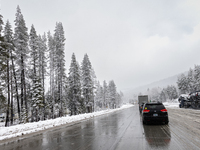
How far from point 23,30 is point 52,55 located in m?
9.99

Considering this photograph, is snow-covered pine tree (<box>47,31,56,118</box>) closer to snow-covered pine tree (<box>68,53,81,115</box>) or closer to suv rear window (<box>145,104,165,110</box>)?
snow-covered pine tree (<box>68,53,81,115</box>)

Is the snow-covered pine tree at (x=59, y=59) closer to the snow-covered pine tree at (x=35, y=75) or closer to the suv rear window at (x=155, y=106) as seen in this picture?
the snow-covered pine tree at (x=35, y=75)

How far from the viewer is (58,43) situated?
33.8 m

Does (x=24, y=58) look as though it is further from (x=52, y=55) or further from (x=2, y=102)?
(x=2, y=102)

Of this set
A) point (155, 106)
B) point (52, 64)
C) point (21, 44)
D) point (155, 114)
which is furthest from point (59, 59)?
point (155, 114)

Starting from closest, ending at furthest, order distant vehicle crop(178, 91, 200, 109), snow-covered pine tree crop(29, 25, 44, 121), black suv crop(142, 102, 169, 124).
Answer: black suv crop(142, 102, 169, 124), snow-covered pine tree crop(29, 25, 44, 121), distant vehicle crop(178, 91, 200, 109)

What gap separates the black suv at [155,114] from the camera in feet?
36.3

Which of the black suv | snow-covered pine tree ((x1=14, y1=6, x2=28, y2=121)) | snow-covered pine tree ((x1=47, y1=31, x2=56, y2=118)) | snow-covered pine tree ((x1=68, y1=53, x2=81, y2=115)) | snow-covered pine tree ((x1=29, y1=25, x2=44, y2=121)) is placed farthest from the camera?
snow-covered pine tree ((x1=68, y1=53, x2=81, y2=115))

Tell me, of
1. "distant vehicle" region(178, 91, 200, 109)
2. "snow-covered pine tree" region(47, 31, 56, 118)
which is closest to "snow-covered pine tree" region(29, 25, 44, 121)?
"snow-covered pine tree" region(47, 31, 56, 118)

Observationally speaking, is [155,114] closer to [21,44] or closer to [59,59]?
[21,44]

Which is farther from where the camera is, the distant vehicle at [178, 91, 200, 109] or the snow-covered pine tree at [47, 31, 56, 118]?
the snow-covered pine tree at [47, 31, 56, 118]

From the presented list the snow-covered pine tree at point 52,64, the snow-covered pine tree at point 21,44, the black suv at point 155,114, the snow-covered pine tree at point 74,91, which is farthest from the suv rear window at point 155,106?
the snow-covered pine tree at point 52,64

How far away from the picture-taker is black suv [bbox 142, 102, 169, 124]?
36.3ft

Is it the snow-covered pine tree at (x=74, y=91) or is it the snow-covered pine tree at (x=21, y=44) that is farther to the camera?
the snow-covered pine tree at (x=74, y=91)
